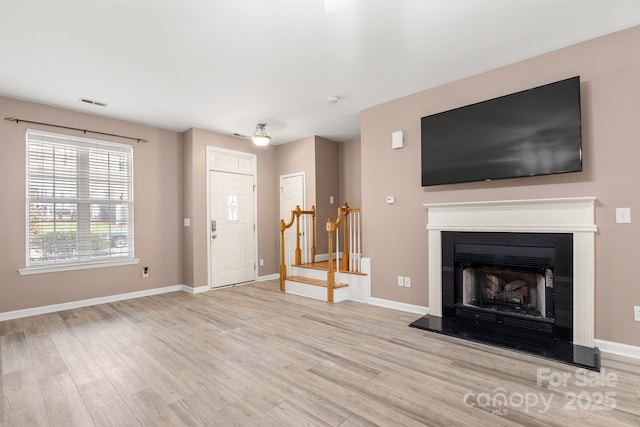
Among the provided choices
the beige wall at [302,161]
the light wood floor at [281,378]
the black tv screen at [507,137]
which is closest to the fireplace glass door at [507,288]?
the light wood floor at [281,378]

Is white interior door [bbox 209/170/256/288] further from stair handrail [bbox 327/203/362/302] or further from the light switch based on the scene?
the light switch

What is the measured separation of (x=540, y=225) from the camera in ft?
9.72

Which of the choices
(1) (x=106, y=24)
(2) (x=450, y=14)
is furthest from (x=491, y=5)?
(1) (x=106, y=24)

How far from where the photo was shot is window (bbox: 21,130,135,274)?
13.5ft

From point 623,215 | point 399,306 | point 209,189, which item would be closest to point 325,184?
point 209,189

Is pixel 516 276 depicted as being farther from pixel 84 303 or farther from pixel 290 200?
pixel 84 303

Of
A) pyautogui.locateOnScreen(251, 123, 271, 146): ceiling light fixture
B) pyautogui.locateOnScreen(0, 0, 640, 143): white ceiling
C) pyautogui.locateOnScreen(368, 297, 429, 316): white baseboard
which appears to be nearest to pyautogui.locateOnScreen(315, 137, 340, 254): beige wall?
pyautogui.locateOnScreen(251, 123, 271, 146): ceiling light fixture

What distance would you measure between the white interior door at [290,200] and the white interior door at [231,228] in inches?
26.0

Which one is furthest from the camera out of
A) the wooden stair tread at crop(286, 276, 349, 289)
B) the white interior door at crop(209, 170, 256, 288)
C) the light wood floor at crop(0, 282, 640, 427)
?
the white interior door at crop(209, 170, 256, 288)

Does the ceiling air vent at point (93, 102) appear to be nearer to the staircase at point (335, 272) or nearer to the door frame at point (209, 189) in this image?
the door frame at point (209, 189)

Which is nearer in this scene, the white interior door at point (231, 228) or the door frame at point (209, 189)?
the door frame at point (209, 189)

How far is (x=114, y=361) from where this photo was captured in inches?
106

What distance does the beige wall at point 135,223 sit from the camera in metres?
3.90

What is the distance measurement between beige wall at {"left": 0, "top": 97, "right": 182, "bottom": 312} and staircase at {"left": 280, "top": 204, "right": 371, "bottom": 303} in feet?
6.69
